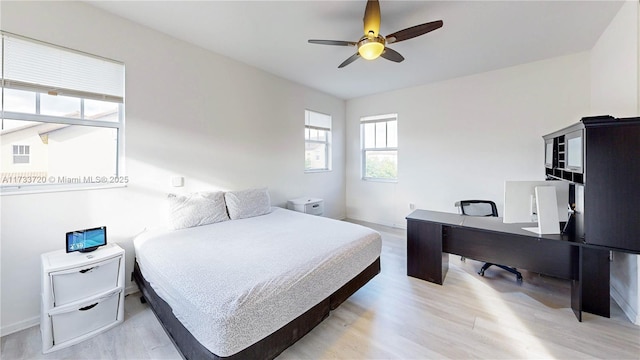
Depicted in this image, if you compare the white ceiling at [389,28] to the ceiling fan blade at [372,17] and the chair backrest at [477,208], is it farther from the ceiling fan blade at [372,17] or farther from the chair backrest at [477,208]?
the chair backrest at [477,208]

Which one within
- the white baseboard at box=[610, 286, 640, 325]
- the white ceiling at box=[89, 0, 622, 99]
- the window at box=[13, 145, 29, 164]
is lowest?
the white baseboard at box=[610, 286, 640, 325]

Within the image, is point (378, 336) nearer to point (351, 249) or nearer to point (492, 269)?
point (351, 249)

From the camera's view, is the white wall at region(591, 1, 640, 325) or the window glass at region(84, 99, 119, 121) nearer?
the white wall at region(591, 1, 640, 325)

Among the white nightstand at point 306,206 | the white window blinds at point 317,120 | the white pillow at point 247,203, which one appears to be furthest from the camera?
the white window blinds at point 317,120

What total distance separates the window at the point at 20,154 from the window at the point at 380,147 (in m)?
4.91

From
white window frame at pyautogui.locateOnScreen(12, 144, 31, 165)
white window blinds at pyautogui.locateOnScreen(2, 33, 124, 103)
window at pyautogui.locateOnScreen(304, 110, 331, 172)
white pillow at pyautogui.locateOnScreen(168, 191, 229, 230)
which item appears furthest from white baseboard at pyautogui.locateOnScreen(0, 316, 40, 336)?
window at pyautogui.locateOnScreen(304, 110, 331, 172)

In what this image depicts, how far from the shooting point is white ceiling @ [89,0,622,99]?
2.23m

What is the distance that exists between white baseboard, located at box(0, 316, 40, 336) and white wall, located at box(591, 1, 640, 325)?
199 inches

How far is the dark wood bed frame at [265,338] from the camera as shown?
4.61ft

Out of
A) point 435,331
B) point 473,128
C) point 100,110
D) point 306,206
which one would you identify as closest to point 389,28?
point 473,128

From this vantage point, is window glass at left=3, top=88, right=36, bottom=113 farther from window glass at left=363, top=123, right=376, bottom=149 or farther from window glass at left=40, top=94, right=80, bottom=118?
window glass at left=363, top=123, right=376, bottom=149

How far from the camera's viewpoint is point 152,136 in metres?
2.64

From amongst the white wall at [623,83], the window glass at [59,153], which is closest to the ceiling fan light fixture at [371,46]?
the white wall at [623,83]

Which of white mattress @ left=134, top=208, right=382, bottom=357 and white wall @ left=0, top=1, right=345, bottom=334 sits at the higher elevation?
white wall @ left=0, top=1, right=345, bottom=334
